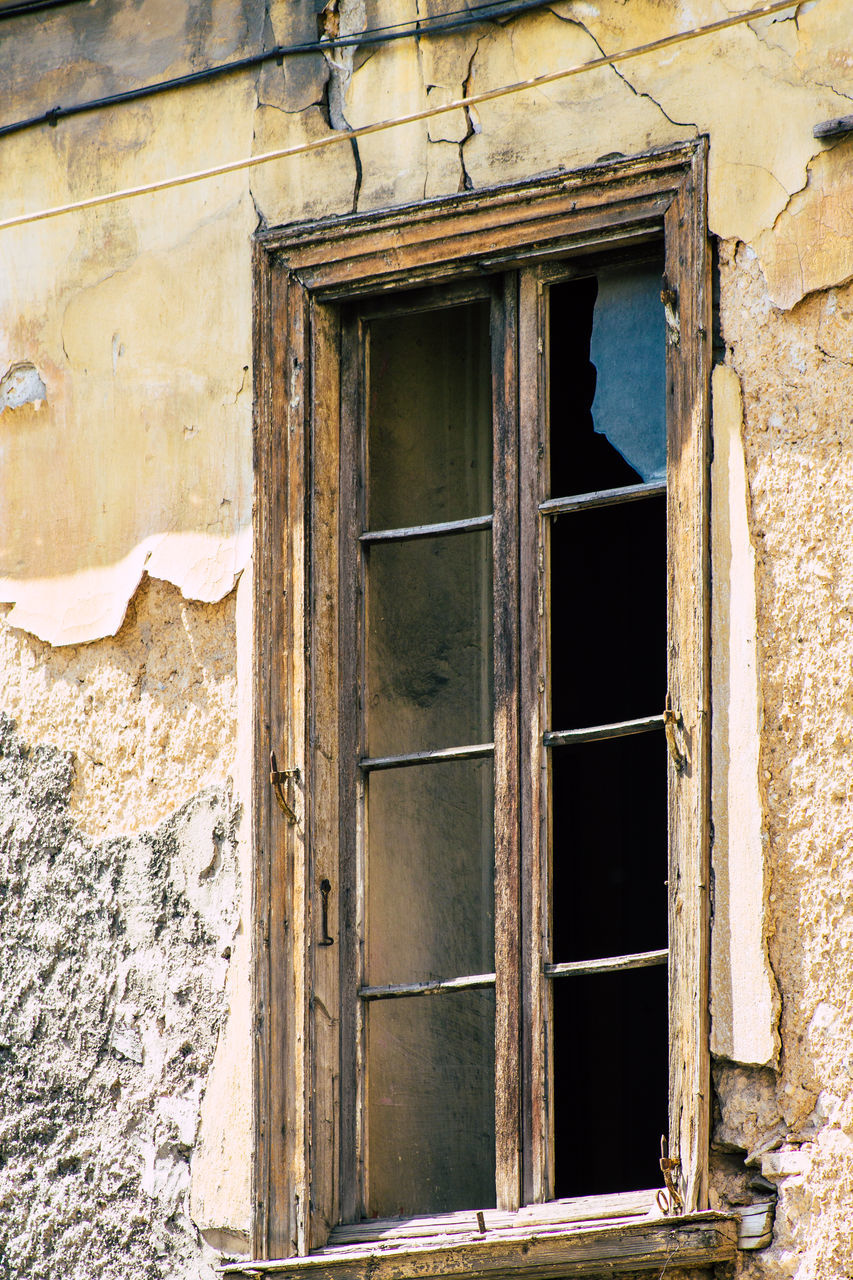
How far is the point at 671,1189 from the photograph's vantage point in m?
3.46

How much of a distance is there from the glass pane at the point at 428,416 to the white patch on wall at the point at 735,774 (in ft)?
2.28

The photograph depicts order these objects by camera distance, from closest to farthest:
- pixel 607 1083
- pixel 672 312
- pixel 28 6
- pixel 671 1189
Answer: pixel 671 1189 < pixel 672 312 < pixel 607 1083 < pixel 28 6

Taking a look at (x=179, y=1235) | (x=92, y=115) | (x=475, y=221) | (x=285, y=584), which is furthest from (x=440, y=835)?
(x=92, y=115)

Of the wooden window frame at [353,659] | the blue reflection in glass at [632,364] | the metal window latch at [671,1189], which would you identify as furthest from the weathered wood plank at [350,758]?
the metal window latch at [671,1189]

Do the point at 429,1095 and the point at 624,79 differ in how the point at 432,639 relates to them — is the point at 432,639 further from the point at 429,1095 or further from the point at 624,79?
the point at 624,79

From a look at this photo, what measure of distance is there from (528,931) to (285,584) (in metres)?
0.88

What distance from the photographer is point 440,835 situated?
4141 mm

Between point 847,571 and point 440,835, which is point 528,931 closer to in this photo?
point 440,835

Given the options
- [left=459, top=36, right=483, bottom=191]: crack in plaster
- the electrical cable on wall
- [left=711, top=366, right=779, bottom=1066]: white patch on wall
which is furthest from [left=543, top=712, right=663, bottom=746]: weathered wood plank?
the electrical cable on wall

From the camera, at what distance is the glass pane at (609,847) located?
4320mm

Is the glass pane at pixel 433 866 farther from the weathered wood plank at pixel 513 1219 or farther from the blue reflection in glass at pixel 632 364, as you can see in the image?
the blue reflection in glass at pixel 632 364

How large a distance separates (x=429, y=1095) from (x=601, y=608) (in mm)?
1140

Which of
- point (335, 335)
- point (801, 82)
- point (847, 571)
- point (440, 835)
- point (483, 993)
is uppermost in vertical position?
point (801, 82)

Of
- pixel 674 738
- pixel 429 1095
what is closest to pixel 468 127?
pixel 674 738
